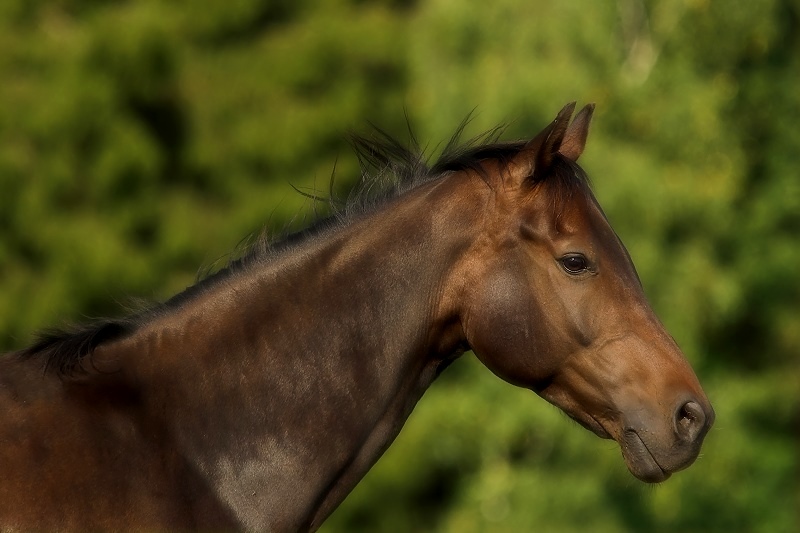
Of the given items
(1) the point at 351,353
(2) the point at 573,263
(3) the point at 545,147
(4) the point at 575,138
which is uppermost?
(3) the point at 545,147

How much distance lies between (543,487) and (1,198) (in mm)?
10795

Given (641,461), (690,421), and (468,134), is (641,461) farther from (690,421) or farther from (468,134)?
(468,134)

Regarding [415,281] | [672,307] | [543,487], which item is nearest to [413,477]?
[543,487]

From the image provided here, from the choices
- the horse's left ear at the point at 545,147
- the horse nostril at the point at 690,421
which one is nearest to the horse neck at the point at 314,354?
the horse's left ear at the point at 545,147

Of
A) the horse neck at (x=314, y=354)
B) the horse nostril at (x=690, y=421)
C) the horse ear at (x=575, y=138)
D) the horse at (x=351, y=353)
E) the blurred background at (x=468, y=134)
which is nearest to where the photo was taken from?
the horse at (x=351, y=353)

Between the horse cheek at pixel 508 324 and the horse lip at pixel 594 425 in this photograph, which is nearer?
the horse cheek at pixel 508 324

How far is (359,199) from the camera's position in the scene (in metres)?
5.22

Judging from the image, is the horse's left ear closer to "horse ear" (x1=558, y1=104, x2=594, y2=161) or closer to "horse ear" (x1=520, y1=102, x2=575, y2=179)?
"horse ear" (x1=520, y1=102, x2=575, y2=179)

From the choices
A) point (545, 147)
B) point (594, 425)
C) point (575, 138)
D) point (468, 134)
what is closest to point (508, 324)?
point (594, 425)

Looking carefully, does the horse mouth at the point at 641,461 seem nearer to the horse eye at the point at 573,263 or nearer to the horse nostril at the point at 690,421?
the horse nostril at the point at 690,421

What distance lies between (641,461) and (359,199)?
156 cm

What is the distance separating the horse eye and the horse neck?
1.31ft

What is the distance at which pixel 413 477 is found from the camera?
2256cm

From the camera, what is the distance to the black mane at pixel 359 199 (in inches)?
187
